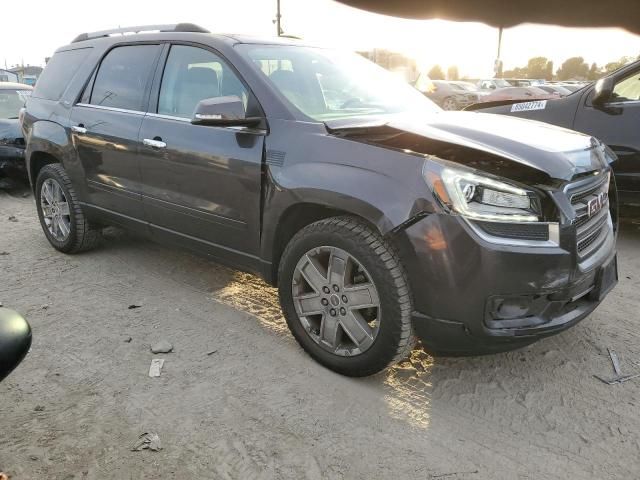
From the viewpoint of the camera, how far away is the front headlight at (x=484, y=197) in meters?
2.23

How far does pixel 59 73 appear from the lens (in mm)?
4629

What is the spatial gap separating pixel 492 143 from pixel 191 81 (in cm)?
203

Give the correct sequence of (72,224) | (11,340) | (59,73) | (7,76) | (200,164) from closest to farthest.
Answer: (11,340)
(200,164)
(72,224)
(59,73)
(7,76)

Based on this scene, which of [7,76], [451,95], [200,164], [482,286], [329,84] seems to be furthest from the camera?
[7,76]

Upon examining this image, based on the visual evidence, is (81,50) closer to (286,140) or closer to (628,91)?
(286,140)

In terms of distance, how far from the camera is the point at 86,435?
228cm

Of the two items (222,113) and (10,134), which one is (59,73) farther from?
(10,134)

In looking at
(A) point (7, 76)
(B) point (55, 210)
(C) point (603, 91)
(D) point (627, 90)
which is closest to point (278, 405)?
(B) point (55, 210)

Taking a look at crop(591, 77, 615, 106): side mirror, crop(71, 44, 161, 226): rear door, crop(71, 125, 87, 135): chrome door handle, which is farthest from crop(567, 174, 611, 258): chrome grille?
crop(71, 125, 87, 135): chrome door handle

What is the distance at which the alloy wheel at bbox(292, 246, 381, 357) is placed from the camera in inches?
101

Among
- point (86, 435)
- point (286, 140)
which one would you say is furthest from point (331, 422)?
point (286, 140)

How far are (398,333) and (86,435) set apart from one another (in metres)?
1.46

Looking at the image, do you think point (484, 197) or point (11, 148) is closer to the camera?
point (484, 197)

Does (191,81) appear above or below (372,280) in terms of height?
above
